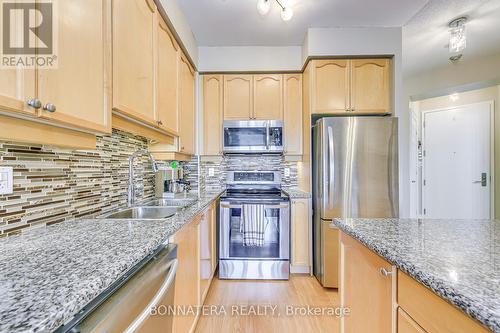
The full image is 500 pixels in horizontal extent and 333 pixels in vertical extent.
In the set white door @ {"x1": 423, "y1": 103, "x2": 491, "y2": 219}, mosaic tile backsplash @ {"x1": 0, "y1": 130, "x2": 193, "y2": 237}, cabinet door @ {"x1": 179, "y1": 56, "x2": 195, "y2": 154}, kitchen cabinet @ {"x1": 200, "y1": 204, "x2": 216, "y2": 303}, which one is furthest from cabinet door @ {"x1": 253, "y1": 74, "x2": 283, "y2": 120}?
white door @ {"x1": 423, "y1": 103, "x2": 491, "y2": 219}

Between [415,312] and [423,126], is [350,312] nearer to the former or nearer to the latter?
[415,312]

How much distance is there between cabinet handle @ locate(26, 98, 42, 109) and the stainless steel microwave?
2.10 m

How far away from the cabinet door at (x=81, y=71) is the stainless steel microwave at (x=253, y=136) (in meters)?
1.74

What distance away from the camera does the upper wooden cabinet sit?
256 centimetres

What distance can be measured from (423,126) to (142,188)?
177 inches

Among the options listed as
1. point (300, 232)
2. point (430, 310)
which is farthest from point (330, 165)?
point (430, 310)

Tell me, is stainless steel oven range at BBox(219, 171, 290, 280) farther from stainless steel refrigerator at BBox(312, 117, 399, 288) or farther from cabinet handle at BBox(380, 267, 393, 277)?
cabinet handle at BBox(380, 267, 393, 277)

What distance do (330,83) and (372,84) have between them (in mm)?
434

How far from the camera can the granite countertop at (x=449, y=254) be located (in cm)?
51

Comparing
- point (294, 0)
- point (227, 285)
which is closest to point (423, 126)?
point (294, 0)

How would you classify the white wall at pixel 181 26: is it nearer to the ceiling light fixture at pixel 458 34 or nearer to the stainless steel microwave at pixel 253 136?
the stainless steel microwave at pixel 253 136

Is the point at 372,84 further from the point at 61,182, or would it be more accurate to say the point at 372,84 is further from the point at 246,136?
the point at 61,182

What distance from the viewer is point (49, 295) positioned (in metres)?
0.50

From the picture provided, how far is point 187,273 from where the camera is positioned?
4.65 ft
